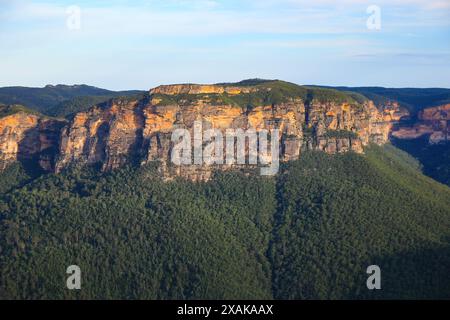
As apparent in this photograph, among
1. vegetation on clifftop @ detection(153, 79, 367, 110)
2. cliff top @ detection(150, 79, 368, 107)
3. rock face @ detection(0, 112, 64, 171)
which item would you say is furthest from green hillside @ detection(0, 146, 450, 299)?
cliff top @ detection(150, 79, 368, 107)

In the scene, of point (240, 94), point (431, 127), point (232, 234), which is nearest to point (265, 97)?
point (240, 94)

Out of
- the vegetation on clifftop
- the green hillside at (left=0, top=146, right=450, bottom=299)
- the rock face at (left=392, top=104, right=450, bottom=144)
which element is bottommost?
the green hillside at (left=0, top=146, right=450, bottom=299)

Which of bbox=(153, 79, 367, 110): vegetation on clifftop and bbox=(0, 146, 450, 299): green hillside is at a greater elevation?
bbox=(153, 79, 367, 110): vegetation on clifftop

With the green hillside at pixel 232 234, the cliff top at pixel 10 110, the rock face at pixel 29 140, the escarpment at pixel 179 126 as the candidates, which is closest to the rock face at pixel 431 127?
the escarpment at pixel 179 126

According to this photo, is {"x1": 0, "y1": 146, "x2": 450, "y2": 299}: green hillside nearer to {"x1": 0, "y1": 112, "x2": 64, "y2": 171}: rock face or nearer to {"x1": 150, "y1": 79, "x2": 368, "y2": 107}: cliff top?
{"x1": 0, "y1": 112, "x2": 64, "y2": 171}: rock face

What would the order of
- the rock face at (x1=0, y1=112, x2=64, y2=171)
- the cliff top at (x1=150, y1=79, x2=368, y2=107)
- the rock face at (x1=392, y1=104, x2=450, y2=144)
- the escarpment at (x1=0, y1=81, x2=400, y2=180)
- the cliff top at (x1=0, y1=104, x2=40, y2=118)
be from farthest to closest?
the rock face at (x1=392, y1=104, x2=450, y2=144)
the cliff top at (x1=0, y1=104, x2=40, y2=118)
the rock face at (x1=0, y1=112, x2=64, y2=171)
the cliff top at (x1=150, y1=79, x2=368, y2=107)
the escarpment at (x1=0, y1=81, x2=400, y2=180)
